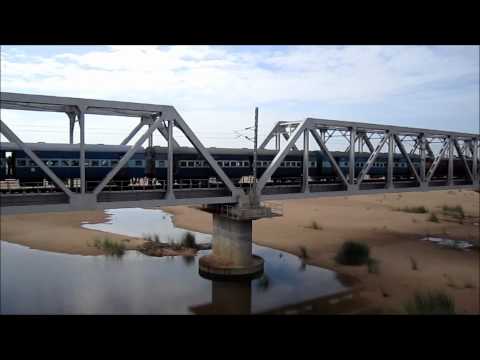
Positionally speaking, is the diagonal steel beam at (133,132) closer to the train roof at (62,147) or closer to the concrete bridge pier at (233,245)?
the train roof at (62,147)

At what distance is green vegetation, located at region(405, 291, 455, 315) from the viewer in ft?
59.2

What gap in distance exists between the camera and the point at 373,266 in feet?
86.5

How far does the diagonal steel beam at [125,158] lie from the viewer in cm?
1858

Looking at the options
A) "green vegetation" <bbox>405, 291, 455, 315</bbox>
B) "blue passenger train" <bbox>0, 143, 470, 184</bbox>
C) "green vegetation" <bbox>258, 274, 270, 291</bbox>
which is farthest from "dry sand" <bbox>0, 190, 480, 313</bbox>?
"blue passenger train" <bbox>0, 143, 470, 184</bbox>

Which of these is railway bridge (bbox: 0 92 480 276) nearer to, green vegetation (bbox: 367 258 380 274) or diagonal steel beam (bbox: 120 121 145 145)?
diagonal steel beam (bbox: 120 121 145 145)

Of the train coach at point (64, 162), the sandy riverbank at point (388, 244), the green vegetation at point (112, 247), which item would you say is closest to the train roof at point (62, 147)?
the train coach at point (64, 162)

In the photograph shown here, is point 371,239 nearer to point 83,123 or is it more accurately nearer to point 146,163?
point 146,163

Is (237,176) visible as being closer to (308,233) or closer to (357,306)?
(357,306)

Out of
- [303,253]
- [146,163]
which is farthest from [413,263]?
[146,163]

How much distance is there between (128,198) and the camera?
67.1ft

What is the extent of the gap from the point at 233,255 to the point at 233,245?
2.21ft

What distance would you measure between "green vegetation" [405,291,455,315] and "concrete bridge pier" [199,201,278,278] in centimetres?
965

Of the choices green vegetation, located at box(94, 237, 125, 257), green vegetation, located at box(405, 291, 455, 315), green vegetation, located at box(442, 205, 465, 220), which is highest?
green vegetation, located at box(442, 205, 465, 220)

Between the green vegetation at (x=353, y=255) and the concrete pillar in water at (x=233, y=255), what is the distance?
23.7 feet
